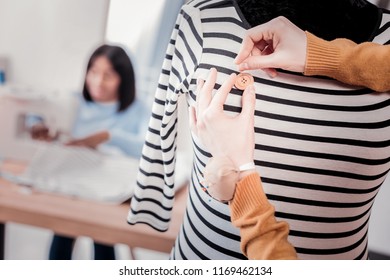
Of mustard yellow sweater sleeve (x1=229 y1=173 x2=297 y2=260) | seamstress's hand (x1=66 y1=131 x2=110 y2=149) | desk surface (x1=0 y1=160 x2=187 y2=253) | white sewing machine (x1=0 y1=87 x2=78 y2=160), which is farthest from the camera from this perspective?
seamstress's hand (x1=66 y1=131 x2=110 y2=149)

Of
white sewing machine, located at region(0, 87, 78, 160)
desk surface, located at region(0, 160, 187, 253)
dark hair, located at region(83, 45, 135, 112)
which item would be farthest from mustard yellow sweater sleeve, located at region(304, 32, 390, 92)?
white sewing machine, located at region(0, 87, 78, 160)

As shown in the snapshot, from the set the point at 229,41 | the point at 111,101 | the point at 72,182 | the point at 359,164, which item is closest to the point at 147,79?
the point at 111,101

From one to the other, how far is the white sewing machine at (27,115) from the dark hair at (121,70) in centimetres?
8

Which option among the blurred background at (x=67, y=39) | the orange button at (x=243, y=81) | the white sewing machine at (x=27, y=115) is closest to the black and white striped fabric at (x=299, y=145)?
the orange button at (x=243, y=81)

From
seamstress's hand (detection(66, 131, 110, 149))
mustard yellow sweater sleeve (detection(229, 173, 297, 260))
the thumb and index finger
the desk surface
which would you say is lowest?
the desk surface

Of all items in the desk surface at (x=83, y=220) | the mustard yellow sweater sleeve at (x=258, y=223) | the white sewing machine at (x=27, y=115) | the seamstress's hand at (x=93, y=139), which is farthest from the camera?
the seamstress's hand at (x=93, y=139)

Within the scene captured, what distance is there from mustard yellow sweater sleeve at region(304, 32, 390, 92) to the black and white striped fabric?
0.09ft

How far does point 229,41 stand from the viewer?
57cm

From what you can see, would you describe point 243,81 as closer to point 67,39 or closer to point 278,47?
point 278,47

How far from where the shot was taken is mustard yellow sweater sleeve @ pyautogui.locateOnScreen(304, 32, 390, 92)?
51 centimetres

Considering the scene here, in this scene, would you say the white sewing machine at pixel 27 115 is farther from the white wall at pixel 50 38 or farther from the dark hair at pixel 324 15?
the dark hair at pixel 324 15

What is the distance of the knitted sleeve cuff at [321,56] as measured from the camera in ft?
1.70

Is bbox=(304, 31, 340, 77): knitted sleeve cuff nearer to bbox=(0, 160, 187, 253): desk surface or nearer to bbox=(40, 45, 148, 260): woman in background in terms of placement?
bbox=(0, 160, 187, 253): desk surface

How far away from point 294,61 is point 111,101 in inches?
28.7
